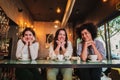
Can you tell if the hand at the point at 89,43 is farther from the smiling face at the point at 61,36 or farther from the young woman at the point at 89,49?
the smiling face at the point at 61,36

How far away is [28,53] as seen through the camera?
8.77ft

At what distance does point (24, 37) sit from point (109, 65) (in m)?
1.52

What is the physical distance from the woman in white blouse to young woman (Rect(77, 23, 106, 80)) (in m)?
0.61

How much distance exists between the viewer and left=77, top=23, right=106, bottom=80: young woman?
214cm

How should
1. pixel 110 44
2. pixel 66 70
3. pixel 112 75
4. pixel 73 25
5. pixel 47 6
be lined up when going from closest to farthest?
pixel 66 70, pixel 112 75, pixel 110 44, pixel 47 6, pixel 73 25

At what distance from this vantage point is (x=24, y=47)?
2650 mm

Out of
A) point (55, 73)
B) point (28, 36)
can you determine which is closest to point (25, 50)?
point (28, 36)

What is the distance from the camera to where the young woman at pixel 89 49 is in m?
2.14

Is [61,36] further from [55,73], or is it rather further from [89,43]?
[55,73]

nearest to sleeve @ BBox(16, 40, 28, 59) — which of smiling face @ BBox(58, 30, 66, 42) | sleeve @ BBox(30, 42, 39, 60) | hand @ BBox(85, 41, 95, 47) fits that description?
sleeve @ BBox(30, 42, 39, 60)

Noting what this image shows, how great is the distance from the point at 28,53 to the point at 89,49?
940 millimetres

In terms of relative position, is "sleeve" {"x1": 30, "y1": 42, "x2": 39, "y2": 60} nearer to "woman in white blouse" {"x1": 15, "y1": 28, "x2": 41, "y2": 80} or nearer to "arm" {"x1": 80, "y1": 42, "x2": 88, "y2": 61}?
"woman in white blouse" {"x1": 15, "y1": 28, "x2": 41, "y2": 80}

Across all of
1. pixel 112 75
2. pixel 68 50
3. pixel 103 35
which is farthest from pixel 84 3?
pixel 68 50

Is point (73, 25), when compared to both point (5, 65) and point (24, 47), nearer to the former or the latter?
point (24, 47)
